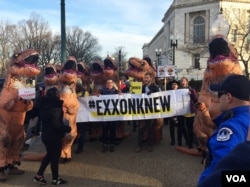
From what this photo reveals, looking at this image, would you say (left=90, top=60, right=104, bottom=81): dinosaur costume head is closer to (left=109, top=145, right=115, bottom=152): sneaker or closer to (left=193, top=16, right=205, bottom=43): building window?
(left=109, top=145, right=115, bottom=152): sneaker

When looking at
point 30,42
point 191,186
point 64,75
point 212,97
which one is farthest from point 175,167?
point 30,42

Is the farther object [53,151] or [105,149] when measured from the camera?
[105,149]

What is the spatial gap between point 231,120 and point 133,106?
603 cm

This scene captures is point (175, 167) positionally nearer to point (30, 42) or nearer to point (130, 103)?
point (130, 103)

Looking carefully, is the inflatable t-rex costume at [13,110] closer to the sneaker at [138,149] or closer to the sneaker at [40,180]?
the sneaker at [40,180]

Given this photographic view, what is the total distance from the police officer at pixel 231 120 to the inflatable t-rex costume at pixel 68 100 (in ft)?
16.6

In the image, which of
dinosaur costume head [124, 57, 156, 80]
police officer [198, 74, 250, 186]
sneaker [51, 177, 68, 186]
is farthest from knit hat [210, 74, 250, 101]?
dinosaur costume head [124, 57, 156, 80]

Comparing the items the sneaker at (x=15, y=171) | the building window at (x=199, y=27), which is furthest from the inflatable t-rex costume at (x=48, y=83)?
the building window at (x=199, y=27)

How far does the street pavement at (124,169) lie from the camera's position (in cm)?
632

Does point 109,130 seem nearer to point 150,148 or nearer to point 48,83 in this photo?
point 150,148

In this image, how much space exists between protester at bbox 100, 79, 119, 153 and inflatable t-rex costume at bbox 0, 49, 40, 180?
2050mm

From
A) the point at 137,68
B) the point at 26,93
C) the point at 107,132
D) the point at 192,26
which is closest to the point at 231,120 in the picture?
the point at 26,93

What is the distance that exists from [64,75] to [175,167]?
287cm

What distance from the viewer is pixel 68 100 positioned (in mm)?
7496
